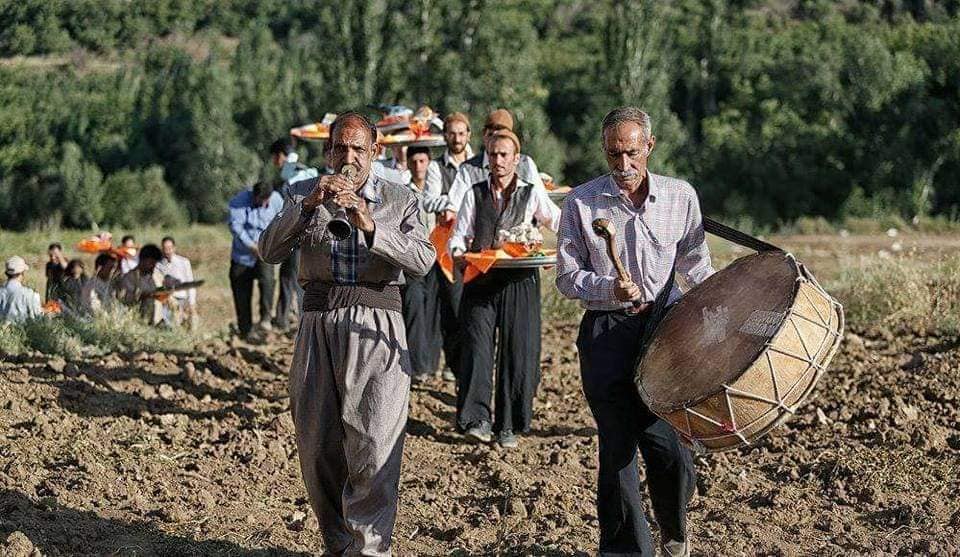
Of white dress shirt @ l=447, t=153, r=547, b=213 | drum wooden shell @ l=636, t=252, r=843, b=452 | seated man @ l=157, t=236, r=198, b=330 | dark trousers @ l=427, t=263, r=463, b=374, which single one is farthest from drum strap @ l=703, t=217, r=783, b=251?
seated man @ l=157, t=236, r=198, b=330

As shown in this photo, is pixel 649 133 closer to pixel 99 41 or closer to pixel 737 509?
pixel 737 509

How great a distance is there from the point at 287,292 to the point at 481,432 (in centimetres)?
490

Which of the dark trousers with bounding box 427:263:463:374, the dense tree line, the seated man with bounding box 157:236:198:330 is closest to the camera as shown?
the dark trousers with bounding box 427:263:463:374

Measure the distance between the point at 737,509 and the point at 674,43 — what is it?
150 feet

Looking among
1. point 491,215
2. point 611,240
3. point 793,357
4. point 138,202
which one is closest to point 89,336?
point 491,215

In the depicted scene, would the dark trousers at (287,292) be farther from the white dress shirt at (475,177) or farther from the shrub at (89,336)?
the white dress shirt at (475,177)

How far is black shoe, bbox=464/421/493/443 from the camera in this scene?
313 inches

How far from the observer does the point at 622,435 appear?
200 inches

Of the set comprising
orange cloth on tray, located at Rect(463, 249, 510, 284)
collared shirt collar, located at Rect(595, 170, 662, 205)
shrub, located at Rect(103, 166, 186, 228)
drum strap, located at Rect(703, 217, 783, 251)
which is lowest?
shrub, located at Rect(103, 166, 186, 228)

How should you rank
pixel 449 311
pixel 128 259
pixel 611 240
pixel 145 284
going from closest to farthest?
pixel 611 240 < pixel 449 311 < pixel 145 284 < pixel 128 259

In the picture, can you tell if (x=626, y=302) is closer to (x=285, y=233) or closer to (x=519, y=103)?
(x=285, y=233)

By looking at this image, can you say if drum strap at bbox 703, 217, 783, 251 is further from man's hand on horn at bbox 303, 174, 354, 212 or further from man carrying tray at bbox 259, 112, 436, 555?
man's hand on horn at bbox 303, 174, 354, 212

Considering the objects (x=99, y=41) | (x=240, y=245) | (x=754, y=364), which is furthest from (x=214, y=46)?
(x=754, y=364)

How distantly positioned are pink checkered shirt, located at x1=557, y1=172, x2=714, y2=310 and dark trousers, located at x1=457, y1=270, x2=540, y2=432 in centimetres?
267
